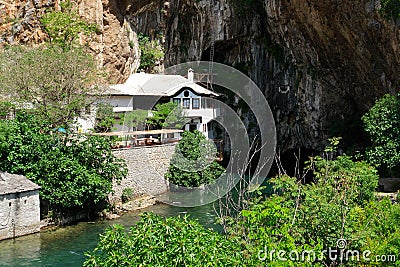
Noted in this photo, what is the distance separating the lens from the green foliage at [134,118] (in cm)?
2884

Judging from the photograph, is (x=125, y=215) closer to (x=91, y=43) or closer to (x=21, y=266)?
(x=21, y=266)

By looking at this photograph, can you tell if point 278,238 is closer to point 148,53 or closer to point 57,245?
point 57,245

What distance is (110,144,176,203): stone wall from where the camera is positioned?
25562 millimetres

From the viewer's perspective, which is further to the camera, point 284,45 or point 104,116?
point 284,45

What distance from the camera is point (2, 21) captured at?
28.9 metres

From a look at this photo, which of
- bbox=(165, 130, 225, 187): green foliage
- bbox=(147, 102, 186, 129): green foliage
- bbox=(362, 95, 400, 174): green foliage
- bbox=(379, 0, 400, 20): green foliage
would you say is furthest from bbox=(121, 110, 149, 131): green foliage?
bbox=(379, 0, 400, 20): green foliage

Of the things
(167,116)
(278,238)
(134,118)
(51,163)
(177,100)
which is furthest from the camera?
(177,100)

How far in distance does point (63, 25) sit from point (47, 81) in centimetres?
620

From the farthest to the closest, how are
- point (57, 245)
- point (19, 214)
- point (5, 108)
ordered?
point (5, 108)
point (19, 214)
point (57, 245)

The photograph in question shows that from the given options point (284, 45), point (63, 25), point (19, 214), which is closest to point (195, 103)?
point (284, 45)

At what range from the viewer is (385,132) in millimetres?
24453

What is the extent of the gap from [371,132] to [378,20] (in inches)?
204

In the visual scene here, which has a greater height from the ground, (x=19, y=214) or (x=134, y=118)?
(x=134, y=118)

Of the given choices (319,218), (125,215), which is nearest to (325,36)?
(125,215)
